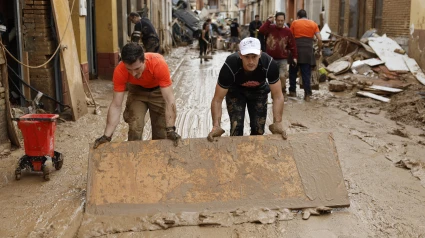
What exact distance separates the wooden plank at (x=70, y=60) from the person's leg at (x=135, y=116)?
130 inches

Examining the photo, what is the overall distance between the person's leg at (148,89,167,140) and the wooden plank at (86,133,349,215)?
694 millimetres

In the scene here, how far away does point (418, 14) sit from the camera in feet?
43.3

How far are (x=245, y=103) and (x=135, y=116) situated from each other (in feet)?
3.78

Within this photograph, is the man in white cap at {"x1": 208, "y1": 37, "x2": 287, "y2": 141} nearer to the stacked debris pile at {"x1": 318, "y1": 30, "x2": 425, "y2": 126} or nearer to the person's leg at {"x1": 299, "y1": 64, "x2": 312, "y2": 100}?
the stacked debris pile at {"x1": 318, "y1": 30, "x2": 425, "y2": 126}

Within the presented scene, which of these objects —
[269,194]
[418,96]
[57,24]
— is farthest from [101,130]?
[418,96]

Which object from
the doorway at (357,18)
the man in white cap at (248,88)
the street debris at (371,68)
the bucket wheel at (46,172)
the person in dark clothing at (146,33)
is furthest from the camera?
the doorway at (357,18)

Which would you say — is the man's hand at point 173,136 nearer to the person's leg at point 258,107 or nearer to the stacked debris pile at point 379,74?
the person's leg at point 258,107

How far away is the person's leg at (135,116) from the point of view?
5.54 m

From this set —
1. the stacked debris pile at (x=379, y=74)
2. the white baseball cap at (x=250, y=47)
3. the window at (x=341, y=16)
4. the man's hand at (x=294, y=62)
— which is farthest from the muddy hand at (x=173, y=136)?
the window at (x=341, y=16)

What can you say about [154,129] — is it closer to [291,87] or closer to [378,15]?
[291,87]

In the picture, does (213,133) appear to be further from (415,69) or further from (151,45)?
(415,69)

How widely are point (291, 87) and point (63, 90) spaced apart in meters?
4.81

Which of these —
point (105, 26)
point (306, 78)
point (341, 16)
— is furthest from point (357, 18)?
point (105, 26)

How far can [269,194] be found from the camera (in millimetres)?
4777
